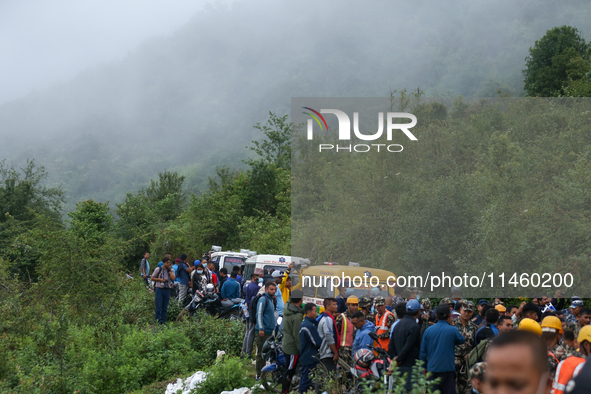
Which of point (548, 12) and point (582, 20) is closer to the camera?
point (582, 20)

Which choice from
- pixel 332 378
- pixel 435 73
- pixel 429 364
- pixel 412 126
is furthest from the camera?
pixel 435 73

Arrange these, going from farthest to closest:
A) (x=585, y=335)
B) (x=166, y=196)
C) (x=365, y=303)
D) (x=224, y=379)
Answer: (x=166, y=196)
(x=365, y=303)
(x=224, y=379)
(x=585, y=335)

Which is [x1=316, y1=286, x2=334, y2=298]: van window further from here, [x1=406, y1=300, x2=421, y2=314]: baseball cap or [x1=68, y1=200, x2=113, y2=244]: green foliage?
[x1=68, y1=200, x2=113, y2=244]: green foliage

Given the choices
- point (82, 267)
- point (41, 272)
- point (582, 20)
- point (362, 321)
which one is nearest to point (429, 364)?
point (362, 321)

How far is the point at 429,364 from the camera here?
6.56 metres

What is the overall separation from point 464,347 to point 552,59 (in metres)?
41.6

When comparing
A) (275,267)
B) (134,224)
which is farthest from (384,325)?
(134,224)

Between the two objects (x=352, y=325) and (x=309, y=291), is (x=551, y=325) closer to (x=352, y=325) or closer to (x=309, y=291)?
(x=352, y=325)

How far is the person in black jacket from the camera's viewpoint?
6844mm

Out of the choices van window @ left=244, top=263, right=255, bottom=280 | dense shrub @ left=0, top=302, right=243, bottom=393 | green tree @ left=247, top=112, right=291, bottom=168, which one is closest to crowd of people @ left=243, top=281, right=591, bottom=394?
dense shrub @ left=0, top=302, right=243, bottom=393

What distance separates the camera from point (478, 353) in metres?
6.46

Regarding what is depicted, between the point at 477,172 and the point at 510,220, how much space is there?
4.81ft

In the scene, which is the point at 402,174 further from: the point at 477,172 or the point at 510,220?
the point at 510,220

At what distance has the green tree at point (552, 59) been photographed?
40188 millimetres
